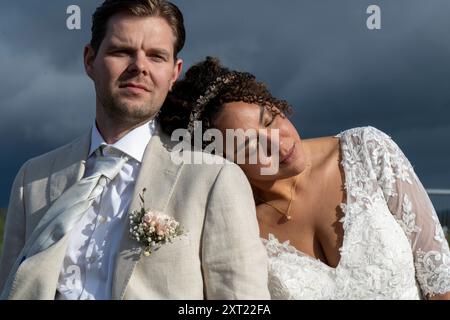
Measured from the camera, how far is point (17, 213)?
425 cm

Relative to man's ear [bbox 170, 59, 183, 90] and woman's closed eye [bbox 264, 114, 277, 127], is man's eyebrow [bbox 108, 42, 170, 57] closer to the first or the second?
man's ear [bbox 170, 59, 183, 90]

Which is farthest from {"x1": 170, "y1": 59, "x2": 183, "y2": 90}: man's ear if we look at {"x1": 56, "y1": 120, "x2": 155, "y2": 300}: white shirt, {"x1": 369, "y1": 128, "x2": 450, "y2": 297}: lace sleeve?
{"x1": 369, "y1": 128, "x2": 450, "y2": 297}: lace sleeve

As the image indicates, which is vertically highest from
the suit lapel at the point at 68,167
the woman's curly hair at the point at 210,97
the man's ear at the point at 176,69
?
the man's ear at the point at 176,69

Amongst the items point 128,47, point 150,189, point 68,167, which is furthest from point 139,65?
point 68,167

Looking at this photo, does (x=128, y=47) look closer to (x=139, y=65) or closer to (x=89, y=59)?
(x=139, y=65)

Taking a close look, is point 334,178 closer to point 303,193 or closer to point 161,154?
point 303,193

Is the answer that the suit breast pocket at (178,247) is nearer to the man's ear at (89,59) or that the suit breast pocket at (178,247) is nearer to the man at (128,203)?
the man at (128,203)

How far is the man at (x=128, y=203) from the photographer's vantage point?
12.1 feet

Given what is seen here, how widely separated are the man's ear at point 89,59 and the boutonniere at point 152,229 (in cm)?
99

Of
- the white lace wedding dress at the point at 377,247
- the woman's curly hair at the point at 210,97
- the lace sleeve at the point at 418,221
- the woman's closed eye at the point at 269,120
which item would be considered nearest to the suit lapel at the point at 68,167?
the woman's curly hair at the point at 210,97

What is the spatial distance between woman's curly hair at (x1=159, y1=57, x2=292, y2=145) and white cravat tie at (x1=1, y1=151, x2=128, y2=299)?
523 mm

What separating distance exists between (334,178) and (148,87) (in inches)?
58.5

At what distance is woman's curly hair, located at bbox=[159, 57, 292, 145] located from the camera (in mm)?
4422

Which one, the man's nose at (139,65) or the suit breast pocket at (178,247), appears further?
the man's nose at (139,65)
